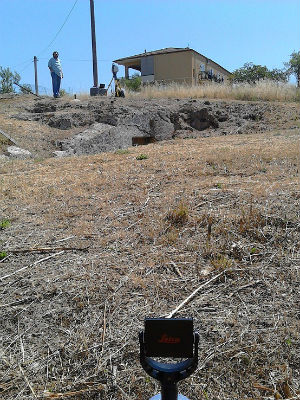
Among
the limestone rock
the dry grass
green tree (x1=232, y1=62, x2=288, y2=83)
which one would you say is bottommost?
the limestone rock

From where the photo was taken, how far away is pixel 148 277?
253 cm

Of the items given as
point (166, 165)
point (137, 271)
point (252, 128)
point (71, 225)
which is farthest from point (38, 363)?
point (252, 128)

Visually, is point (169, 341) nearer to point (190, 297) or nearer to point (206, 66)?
point (190, 297)

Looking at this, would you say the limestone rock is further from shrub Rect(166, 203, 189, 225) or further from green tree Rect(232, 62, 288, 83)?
green tree Rect(232, 62, 288, 83)

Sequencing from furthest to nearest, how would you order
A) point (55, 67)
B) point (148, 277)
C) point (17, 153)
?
point (55, 67), point (17, 153), point (148, 277)

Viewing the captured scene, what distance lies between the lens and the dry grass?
13.5 metres

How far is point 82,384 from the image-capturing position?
70.7 inches

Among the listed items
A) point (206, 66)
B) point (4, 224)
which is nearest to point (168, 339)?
point (4, 224)

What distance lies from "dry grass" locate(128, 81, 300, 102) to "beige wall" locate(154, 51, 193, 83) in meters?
20.1

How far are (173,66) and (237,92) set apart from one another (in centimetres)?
2197

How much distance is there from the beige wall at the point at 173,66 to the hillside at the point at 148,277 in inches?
1212

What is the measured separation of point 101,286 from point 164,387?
1331 mm

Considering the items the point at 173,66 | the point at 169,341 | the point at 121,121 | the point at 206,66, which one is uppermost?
the point at 206,66

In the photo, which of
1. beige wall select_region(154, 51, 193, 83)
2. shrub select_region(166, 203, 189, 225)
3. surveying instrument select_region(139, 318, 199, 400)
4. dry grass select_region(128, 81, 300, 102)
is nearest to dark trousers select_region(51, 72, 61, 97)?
dry grass select_region(128, 81, 300, 102)
